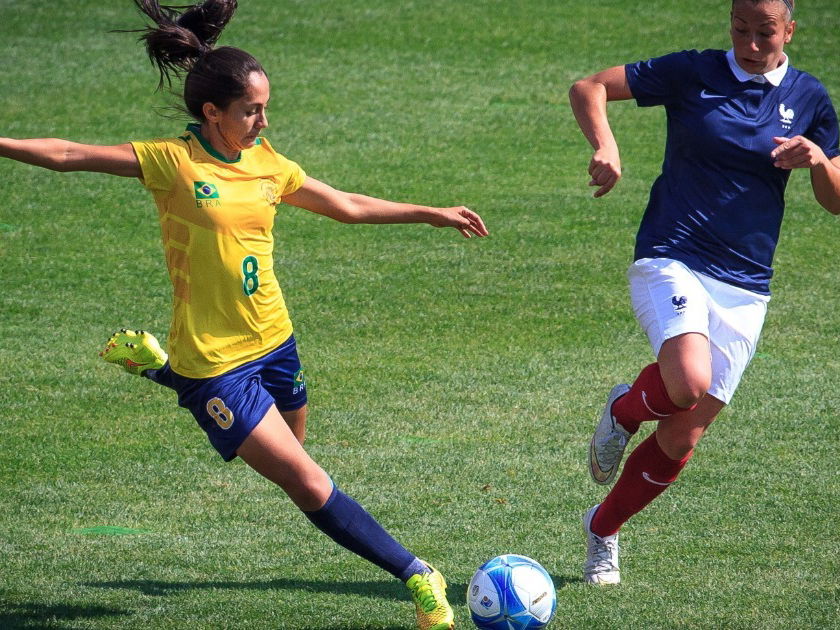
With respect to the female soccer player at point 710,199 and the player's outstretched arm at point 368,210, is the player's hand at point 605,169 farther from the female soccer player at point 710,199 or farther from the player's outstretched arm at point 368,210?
the player's outstretched arm at point 368,210

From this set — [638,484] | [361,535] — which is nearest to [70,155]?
[361,535]

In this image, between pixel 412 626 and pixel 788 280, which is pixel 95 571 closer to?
pixel 412 626

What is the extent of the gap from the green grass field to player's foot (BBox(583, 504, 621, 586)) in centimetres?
6

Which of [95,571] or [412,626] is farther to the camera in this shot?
[95,571]

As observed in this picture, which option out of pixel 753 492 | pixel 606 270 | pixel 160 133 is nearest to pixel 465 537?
pixel 753 492

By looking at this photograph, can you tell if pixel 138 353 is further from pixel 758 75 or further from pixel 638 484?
pixel 758 75

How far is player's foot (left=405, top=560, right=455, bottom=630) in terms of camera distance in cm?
485

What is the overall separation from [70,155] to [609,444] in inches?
103

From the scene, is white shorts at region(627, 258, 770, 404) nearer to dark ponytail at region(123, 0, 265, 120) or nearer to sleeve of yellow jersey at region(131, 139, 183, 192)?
dark ponytail at region(123, 0, 265, 120)

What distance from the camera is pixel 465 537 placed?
613cm

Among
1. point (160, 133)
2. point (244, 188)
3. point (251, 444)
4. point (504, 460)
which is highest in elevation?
point (244, 188)

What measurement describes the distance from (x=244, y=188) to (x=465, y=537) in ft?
7.07

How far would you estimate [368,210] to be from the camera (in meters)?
5.38

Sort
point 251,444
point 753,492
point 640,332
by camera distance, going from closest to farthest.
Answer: point 251,444, point 753,492, point 640,332
